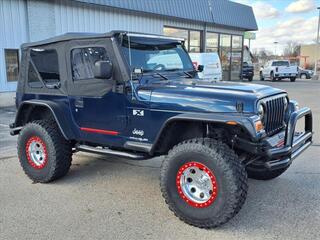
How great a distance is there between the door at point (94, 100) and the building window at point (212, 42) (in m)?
21.2

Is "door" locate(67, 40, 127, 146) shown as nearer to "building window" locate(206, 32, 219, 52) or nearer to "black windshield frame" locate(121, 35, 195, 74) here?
"black windshield frame" locate(121, 35, 195, 74)

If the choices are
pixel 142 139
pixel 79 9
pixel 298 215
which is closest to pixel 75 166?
pixel 142 139

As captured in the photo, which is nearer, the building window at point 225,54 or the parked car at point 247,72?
the building window at point 225,54

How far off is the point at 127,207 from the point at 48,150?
1489mm

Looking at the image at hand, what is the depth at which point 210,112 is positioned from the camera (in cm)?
384

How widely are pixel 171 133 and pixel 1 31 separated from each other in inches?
449

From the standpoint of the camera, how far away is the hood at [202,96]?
3.79 meters

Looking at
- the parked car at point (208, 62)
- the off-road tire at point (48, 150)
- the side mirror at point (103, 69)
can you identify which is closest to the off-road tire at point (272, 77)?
the parked car at point (208, 62)

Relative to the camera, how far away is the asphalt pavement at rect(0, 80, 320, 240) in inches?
146

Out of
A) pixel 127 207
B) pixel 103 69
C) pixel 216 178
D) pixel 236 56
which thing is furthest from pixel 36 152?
pixel 236 56

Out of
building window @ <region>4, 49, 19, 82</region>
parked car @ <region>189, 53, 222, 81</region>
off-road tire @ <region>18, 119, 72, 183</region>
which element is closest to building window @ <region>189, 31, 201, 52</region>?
parked car @ <region>189, 53, 222, 81</region>

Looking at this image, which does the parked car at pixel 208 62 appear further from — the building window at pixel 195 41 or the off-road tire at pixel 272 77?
the off-road tire at pixel 272 77

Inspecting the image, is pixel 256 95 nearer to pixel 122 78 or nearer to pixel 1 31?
pixel 122 78

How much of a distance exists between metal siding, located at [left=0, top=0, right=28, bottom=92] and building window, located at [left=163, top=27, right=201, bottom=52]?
9.70 metres
